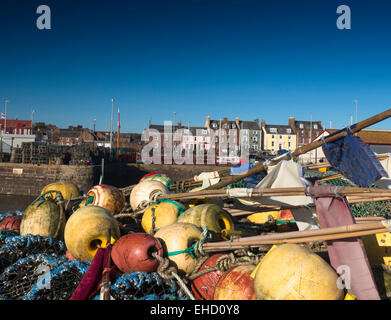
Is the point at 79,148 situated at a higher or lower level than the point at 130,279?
higher

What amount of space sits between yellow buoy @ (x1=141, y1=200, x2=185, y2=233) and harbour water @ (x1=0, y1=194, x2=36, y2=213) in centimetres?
2028

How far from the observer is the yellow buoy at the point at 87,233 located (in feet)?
15.2

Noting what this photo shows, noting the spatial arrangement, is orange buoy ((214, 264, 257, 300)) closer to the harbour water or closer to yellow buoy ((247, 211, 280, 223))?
yellow buoy ((247, 211, 280, 223))

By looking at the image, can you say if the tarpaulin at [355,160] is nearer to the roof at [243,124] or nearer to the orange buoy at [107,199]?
the orange buoy at [107,199]

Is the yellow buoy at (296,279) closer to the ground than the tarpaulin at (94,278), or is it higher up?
higher up

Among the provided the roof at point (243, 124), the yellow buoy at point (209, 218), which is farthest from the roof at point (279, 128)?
the yellow buoy at point (209, 218)

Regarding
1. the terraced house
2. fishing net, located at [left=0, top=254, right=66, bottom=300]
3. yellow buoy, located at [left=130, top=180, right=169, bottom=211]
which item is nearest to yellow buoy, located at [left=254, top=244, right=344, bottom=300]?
fishing net, located at [left=0, top=254, right=66, bottom=300]

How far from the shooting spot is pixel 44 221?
5750 millimetres

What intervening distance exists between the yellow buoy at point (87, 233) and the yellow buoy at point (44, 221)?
1.17m

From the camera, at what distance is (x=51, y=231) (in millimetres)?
5770

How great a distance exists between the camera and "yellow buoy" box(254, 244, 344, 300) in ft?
9.30
